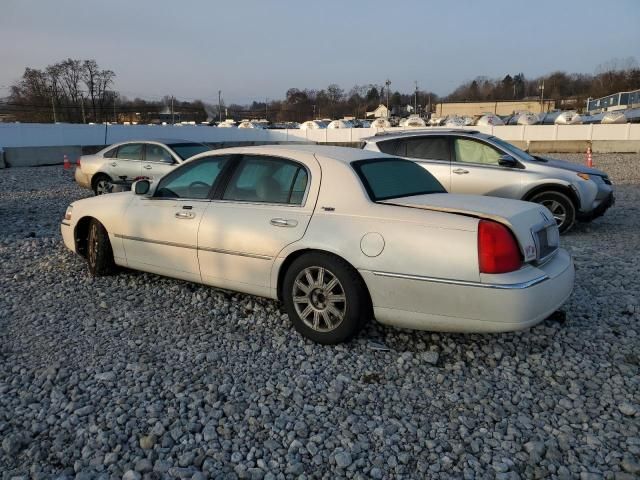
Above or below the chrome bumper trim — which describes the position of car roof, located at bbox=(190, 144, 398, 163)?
above

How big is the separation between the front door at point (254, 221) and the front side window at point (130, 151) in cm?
781

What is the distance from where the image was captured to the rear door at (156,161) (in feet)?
36.6

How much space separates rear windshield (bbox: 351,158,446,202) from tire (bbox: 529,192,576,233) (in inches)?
154

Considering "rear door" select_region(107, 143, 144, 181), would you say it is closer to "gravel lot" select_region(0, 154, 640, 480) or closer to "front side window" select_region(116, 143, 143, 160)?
"front side window" select_region(116, 143, 143, 160)

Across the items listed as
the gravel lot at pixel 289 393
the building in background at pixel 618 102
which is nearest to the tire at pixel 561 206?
the gravel lot at pixel 289 393

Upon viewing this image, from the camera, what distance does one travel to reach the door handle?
4016 millimetres

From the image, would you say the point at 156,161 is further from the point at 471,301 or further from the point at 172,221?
the point at 471,301

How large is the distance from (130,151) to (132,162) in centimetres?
33

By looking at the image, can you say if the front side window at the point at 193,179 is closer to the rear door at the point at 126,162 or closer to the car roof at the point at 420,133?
the car roof at the point at 420,133

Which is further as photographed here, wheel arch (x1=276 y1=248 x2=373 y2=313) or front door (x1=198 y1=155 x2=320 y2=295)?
front door (x1=198 y1=155 x2=320 y2=295)

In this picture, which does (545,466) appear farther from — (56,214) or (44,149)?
(44,149)

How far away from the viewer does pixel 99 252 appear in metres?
5.47

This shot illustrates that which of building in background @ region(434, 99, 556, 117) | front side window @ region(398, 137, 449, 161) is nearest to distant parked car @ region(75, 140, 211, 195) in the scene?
front side window @ region(398, 137, 449, 161)

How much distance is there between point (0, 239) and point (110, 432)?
5.82 metres
